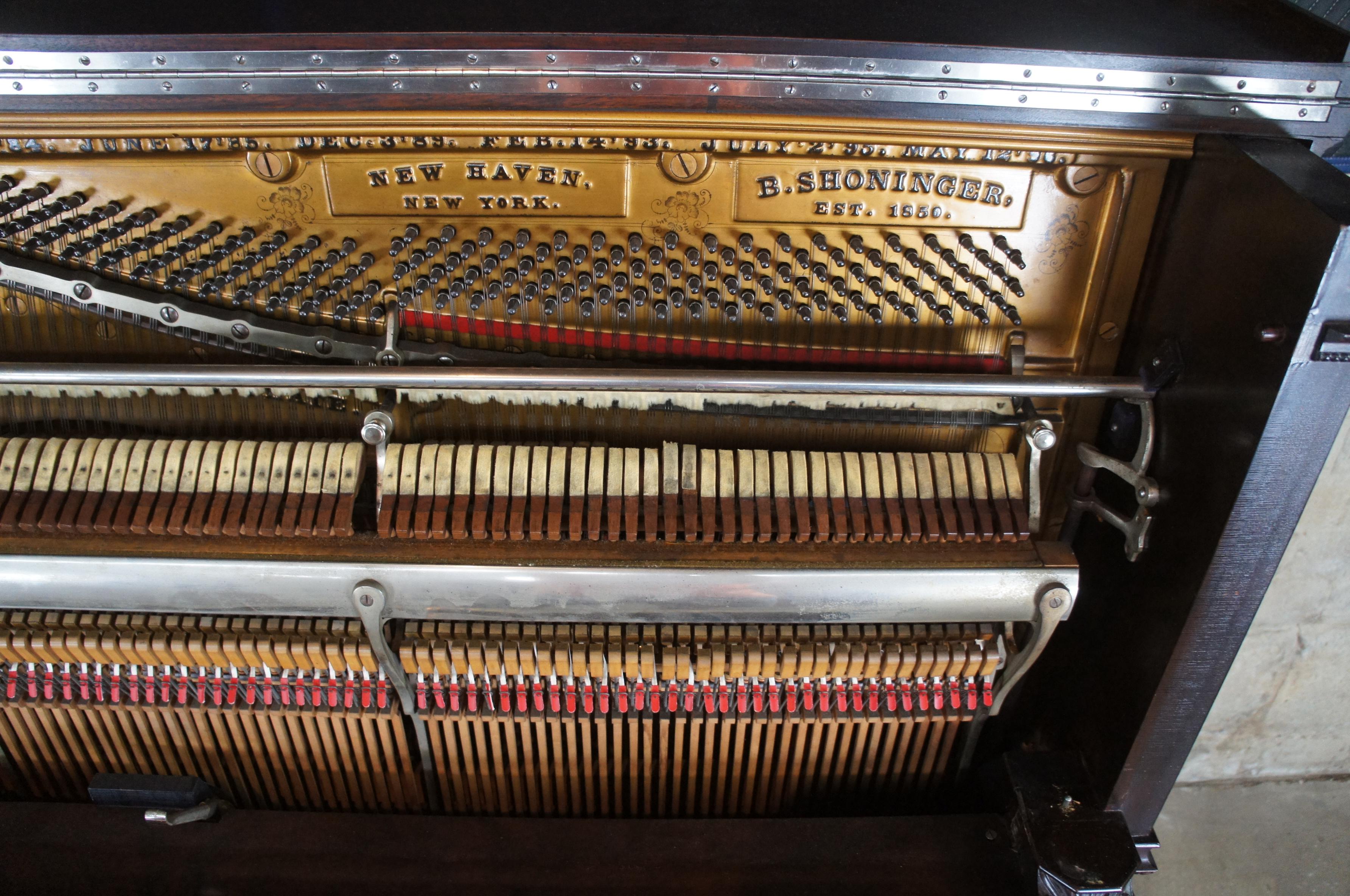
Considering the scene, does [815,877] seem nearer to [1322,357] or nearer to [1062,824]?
[1062,824]

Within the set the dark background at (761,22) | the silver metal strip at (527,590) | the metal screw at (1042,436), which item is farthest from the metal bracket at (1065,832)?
the dark background at (761,22)

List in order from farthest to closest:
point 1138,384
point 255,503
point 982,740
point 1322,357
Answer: point 982,740
point 255,503
point 1138,384
point 1322,357

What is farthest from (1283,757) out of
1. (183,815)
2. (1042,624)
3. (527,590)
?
(183,815)

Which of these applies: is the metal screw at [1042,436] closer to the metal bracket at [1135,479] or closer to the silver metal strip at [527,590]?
the metal bracket at [1135,479]

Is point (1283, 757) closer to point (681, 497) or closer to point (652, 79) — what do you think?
point (681, 497)

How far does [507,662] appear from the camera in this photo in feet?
6.12

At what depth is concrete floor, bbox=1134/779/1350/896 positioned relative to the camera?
253 centimetres

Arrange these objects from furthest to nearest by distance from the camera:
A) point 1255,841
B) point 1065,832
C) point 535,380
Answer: point 1255,841
point 1065,832
point 535,380

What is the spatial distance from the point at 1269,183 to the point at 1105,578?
929 mm

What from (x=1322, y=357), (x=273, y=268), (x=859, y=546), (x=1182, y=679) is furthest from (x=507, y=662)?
(x=1322, y=357)

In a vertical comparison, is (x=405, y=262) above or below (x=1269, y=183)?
below

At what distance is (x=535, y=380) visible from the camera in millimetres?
1617

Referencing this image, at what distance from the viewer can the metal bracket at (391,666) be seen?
172cm

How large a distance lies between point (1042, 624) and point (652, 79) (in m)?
1.37
